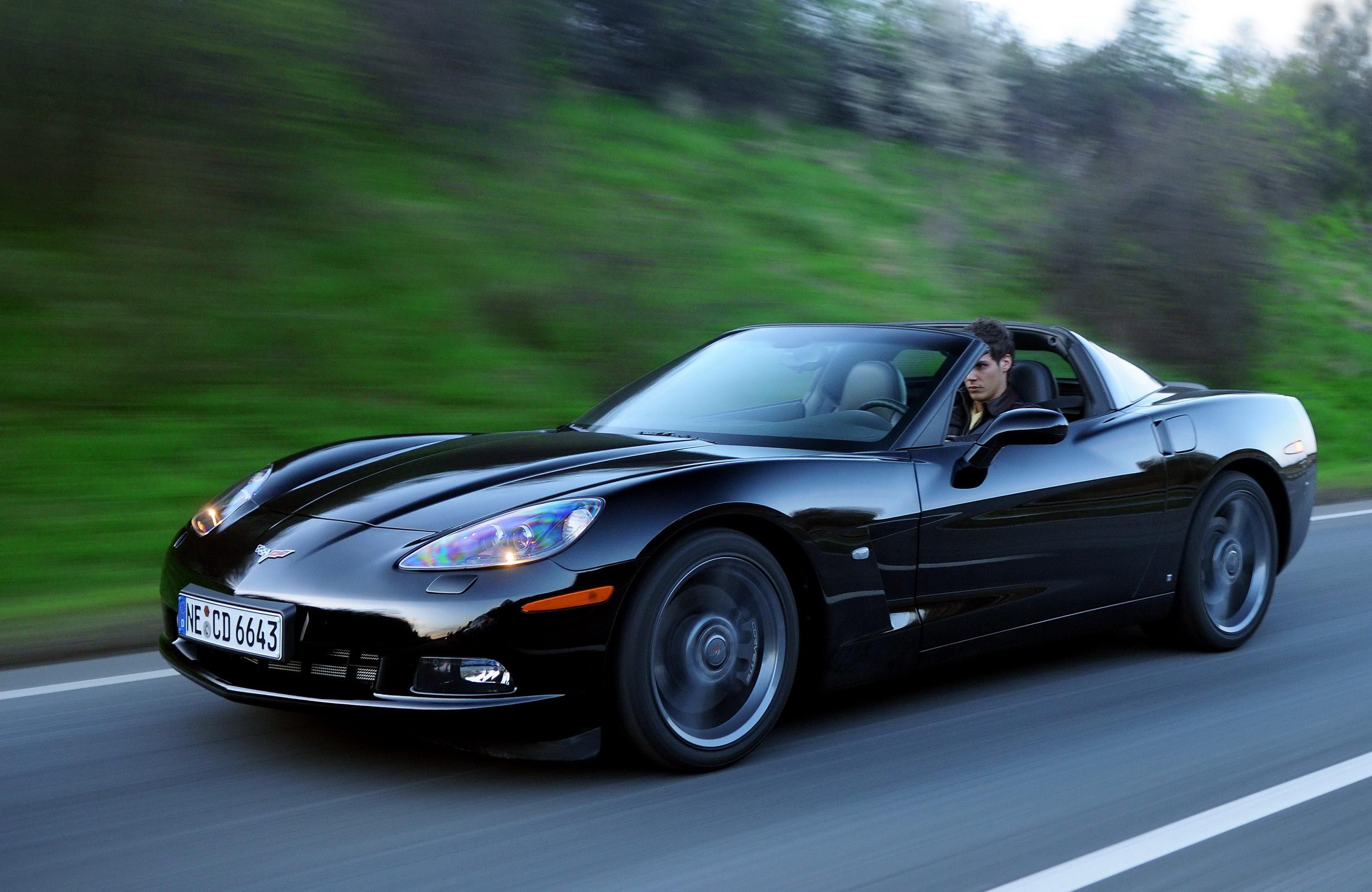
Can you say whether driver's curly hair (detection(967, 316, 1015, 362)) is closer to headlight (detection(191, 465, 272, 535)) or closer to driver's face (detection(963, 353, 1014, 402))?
driver's face (detection(963, 353, 1014, 402))

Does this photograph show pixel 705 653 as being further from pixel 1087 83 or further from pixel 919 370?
pixel 1087 83

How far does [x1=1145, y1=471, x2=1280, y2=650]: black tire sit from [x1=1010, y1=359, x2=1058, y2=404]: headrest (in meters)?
0.76

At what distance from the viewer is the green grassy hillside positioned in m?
7.39

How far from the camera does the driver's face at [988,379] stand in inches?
197

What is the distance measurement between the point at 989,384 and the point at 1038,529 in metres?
0.70

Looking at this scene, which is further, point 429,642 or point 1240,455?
point 1240,455

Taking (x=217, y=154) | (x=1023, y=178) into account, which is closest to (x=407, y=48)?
(x=217, y=154)

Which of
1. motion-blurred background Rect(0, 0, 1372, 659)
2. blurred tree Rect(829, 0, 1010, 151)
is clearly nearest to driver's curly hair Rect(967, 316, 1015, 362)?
motion-blurred background Rect(0, 0, 1372, 659)

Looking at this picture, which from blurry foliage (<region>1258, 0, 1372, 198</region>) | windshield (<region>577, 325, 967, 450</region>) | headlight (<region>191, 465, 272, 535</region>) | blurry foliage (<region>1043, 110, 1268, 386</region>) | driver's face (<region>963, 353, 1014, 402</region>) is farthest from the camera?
blurry foliage (<region>1258, 0, 1372, 198</region>)

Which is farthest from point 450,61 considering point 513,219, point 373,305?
point 373,305

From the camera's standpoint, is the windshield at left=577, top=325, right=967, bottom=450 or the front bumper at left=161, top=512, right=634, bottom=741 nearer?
the front bumper at left=161, top=512, right=634, bottom=741

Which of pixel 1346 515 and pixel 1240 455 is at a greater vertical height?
pixel 1240 455

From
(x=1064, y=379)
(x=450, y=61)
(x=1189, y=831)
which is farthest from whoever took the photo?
(x=450, y=61)

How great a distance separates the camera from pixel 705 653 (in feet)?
12.4
